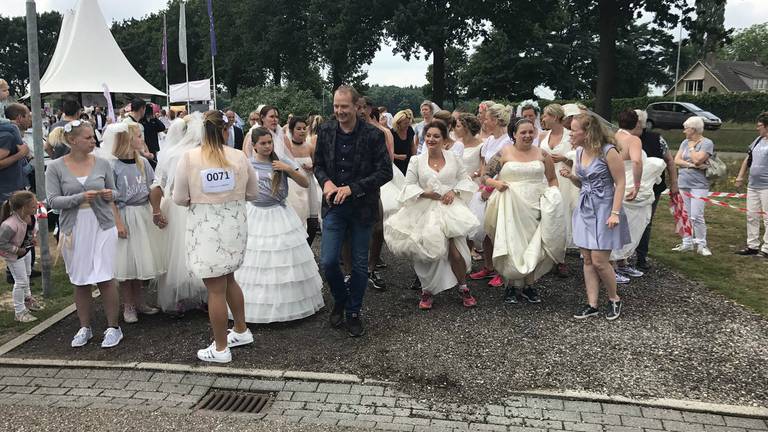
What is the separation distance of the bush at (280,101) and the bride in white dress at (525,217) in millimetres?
24027

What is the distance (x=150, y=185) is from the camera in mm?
5648

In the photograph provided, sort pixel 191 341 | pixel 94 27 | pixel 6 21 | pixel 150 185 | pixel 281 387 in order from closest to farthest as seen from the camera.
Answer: pixel 281 387, pixel 191 341, pixel 150 185, pixel 94 27, pixel 6 21

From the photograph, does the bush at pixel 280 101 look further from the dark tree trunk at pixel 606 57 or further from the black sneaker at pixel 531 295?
the black sneaker at pixel 531 295

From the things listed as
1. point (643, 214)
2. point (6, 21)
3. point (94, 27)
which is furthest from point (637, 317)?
point (6, 21)

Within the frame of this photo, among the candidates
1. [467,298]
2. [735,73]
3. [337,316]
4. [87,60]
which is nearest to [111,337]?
[337,316]

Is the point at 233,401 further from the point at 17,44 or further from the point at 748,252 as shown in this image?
the point at 17,44

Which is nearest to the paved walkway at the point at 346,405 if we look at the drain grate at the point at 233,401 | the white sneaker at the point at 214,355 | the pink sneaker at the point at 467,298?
the drain grate at the point at 233,401

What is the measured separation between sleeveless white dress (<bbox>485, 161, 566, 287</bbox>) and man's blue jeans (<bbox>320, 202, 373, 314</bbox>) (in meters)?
1.56

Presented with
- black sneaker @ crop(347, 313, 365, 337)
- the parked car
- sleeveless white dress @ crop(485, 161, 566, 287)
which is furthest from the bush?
black sneaker @ crop(347, 313, 365, 337)

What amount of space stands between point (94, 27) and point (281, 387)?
29656 mm

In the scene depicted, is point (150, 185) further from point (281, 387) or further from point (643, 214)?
point (643, 214)

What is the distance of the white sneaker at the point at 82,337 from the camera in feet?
16.5

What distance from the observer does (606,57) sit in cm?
2108

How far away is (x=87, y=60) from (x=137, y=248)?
88.4ft
